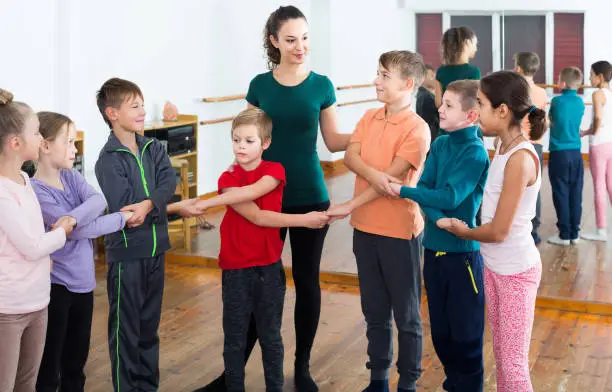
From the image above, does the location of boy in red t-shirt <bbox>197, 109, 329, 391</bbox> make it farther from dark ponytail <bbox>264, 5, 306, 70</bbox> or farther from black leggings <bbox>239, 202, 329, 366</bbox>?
dark ponytail <bbox>264, 5, 306, 70</bbox>

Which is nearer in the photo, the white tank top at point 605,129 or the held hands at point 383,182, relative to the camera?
the held hands at point 383,182

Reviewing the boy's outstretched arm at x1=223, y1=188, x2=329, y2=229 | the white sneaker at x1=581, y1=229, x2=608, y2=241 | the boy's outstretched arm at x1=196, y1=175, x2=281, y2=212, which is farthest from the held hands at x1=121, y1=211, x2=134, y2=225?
the white sneaker at x1=581, y1=229, x2=608, y2=241

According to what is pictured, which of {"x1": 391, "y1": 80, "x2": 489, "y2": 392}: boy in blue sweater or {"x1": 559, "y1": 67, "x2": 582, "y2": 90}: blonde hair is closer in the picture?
{"x1": 391, "y1": 80, "x2": 489, "y2": 392}: boy in blue sweater

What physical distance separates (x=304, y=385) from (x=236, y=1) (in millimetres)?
5136

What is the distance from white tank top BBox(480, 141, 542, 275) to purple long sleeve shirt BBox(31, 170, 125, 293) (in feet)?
4.18

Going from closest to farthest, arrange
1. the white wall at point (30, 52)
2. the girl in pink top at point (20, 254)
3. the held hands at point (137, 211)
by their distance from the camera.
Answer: the girl in pink top at point (20, 254) < the held hands at point (137, 211) < the white wall at point (30, 52)

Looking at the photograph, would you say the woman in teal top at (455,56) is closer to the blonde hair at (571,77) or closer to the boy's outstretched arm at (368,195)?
the blonde hair at (571,77)

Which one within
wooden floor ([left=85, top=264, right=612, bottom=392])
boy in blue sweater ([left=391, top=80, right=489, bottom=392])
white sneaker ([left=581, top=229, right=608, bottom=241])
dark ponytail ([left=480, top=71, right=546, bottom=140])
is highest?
dark ponytail ([left=480, top=71, right=546, bottom=140])

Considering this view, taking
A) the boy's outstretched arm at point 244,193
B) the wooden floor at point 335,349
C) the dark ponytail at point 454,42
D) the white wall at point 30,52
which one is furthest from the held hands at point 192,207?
the white wall at point 30,52

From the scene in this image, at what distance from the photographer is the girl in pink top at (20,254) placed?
2666 millimetres

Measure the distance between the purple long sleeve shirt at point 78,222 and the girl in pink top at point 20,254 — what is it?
5.8 inches

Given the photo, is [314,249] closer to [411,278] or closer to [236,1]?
[411,278]

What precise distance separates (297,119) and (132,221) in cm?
77

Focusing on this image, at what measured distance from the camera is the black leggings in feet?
11.3
